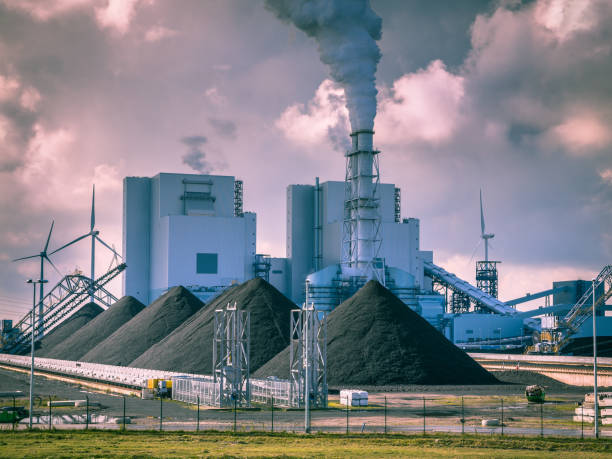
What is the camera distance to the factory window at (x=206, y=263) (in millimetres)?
139750

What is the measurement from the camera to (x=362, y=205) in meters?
119

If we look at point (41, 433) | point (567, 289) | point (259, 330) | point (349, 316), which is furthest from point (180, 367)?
point (567, 289)

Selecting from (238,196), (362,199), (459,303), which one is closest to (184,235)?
(238,196)

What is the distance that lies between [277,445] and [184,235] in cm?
10330

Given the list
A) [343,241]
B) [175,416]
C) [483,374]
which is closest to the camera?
[175,416]

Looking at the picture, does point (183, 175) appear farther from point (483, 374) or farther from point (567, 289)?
point (483, 374)

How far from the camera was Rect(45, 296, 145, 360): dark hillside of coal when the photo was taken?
120 meters

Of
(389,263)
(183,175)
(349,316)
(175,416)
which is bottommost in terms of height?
(175,416)

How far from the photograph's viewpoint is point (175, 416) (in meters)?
50.5

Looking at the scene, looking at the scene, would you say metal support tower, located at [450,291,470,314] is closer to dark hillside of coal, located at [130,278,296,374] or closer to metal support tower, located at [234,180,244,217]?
metal support tower, located at [234,180,244,217]

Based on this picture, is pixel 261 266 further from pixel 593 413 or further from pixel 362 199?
pixel 593 413

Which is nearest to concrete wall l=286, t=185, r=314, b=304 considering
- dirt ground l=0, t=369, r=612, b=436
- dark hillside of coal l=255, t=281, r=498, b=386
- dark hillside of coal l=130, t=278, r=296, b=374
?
dark hillside of coal l=130, t=278, r=296, b=374

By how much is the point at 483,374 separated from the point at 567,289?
79412 millimetres

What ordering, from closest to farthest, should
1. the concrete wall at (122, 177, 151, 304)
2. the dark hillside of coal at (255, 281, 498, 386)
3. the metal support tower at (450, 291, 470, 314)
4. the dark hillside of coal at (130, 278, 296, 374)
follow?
the dark hillside of coal at (255, 281, 498, 386) < the dark hillside of coal at (130, 278, 296, 374) < the concrete wall at (122, 177, 151, 304) < the metal support tower at (450, 291, 470, 314)
